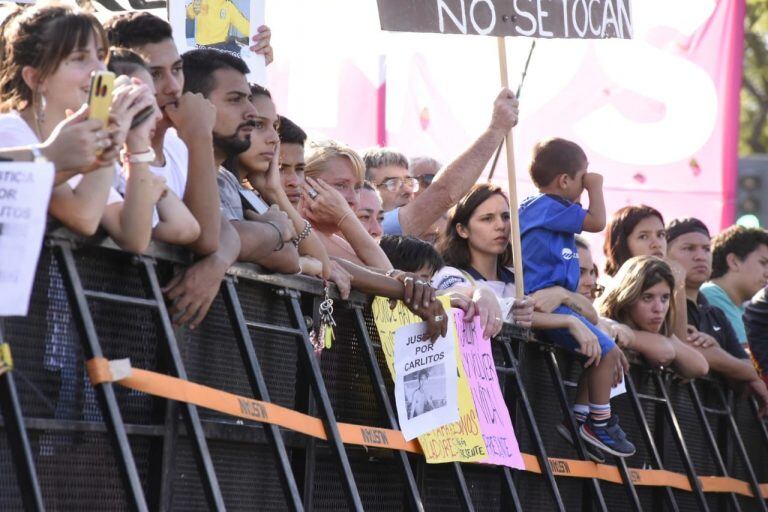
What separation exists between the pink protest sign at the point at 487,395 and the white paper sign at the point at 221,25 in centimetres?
162

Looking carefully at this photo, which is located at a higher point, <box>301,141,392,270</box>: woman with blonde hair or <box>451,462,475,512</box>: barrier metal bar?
<box>301,141,392,270</box>: woman with blonde hair

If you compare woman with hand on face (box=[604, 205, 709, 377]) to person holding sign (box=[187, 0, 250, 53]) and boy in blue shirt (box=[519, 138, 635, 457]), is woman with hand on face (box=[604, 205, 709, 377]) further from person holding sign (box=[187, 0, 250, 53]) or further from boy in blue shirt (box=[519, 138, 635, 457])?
person holding sign (box=[187, 0, 250, 53])

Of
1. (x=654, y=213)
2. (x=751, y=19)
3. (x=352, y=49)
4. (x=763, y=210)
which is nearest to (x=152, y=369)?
(x=654, y=213)

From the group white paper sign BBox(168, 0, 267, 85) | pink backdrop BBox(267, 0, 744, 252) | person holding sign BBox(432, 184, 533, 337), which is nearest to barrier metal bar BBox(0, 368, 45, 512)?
white paper sign BBox(168, 0, 267, 85)

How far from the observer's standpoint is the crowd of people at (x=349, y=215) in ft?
14.9

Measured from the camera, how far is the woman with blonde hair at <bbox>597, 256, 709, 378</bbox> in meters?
8.63

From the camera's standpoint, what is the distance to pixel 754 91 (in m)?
34.8

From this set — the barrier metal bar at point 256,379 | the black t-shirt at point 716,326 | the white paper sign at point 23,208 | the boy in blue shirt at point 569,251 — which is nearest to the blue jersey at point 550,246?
the boy in blue shirt at point 569,251

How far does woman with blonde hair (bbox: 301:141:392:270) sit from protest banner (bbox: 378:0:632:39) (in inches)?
32.5

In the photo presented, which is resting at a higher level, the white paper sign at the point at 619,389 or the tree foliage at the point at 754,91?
the white paper sign at the point at 619,389

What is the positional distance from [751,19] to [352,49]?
22640 mm

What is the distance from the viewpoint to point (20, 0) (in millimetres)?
6406

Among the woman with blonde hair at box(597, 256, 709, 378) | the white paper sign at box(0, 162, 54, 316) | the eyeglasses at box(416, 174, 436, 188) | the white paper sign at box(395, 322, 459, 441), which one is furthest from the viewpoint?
the eyeglasses at box(416, 174, 436, 188)

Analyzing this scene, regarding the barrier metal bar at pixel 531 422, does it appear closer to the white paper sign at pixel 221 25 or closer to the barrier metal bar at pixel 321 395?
the barrier metal bar at pixel 321 395
